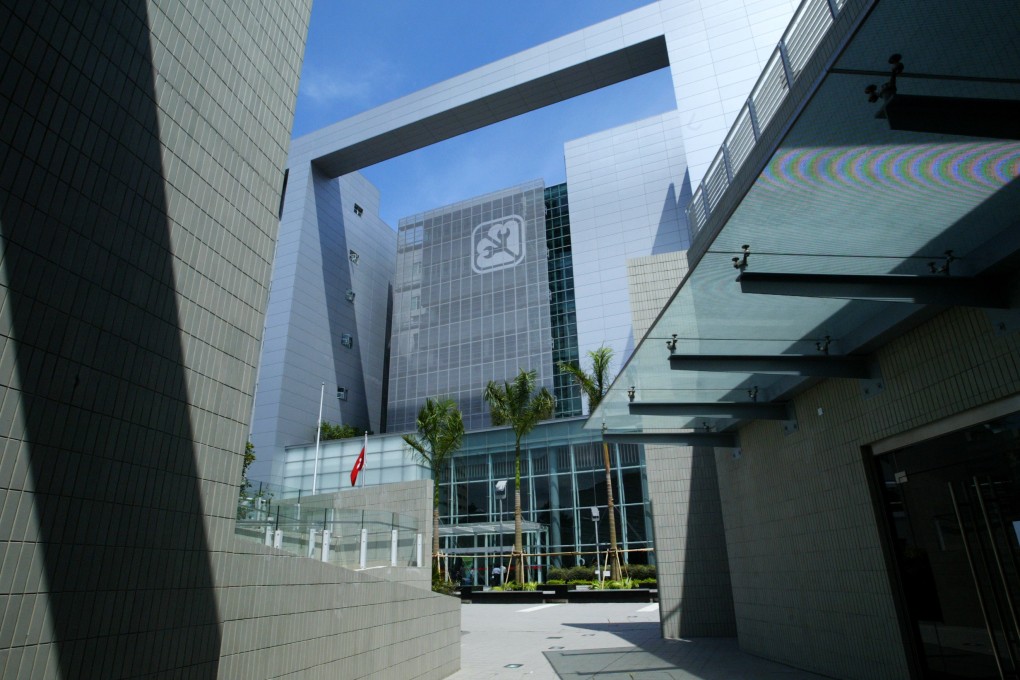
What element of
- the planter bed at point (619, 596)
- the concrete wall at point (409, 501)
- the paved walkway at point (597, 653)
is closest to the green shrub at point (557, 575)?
the planter bed at point (619, 596)

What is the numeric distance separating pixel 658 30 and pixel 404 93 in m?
18.0

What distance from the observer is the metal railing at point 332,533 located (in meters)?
6.55

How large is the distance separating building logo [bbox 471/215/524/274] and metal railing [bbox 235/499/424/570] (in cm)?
4070

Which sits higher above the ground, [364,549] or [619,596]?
[364,549]

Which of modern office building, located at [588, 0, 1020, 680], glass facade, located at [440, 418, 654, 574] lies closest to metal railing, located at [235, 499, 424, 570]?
modern office building, located at [588, 0, 1020, 680]

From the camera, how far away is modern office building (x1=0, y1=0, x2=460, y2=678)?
3768mm

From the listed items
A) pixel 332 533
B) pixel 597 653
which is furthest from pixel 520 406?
pixel 332 533

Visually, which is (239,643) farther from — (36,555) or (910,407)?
(910,407)

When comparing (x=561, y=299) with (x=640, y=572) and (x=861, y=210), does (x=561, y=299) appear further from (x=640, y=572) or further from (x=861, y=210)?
(x=861, y=210)

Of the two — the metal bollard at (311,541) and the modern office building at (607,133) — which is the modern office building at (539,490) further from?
the metal bollard at (311,541)

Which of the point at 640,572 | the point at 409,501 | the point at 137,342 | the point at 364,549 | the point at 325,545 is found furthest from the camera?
the point at 640,572

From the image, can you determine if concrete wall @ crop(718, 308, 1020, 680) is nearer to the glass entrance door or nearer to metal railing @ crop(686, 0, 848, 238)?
the glass entrance door

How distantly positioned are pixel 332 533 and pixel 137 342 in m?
4.14

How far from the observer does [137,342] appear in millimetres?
4629
